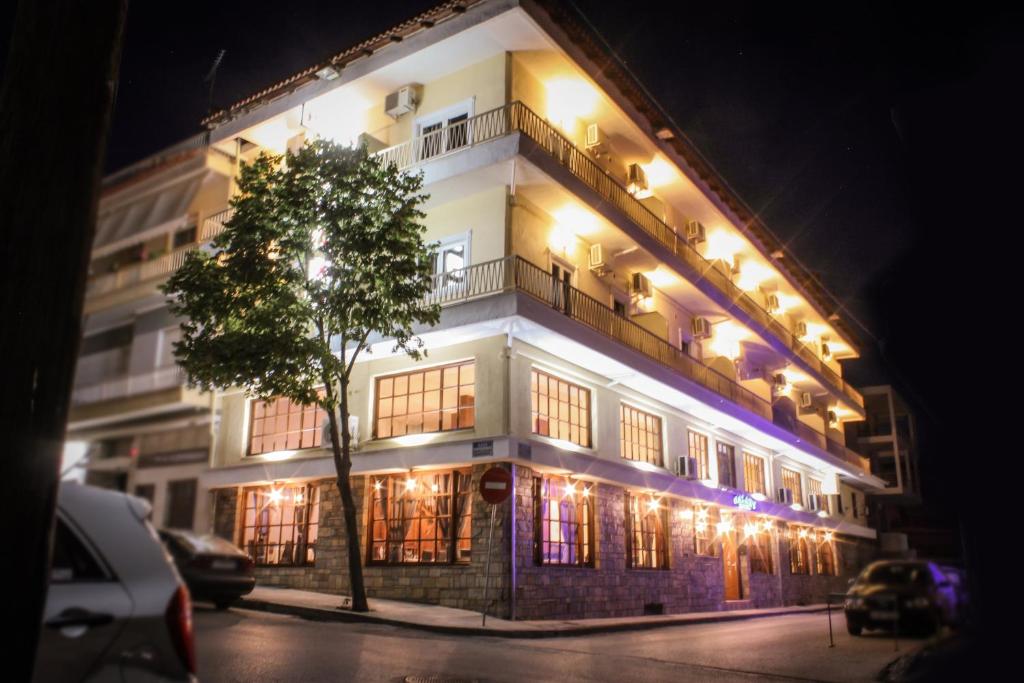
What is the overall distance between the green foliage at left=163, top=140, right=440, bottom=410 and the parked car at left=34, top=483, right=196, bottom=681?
37.9 feet

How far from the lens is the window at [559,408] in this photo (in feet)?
58.3

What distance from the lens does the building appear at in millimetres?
16797

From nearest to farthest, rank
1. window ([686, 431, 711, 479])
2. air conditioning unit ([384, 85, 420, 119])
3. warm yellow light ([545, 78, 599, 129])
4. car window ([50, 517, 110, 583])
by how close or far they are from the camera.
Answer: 1. car window ([50, 517, 110, 583])
2. air conditioning unit ([384, 85, 420, 119])
3. warm yellow light ([545, 78, 599, 129])
4. window ([686, 431, 711, 479])

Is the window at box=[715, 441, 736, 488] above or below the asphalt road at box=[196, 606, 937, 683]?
above

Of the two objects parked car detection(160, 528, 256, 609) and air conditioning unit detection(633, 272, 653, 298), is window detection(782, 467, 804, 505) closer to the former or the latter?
air conditioning unit detection(633, 272, 653, 298)

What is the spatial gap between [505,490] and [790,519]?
21.5 metres

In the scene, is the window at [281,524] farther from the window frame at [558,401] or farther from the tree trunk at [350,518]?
the window frame at [558,401]

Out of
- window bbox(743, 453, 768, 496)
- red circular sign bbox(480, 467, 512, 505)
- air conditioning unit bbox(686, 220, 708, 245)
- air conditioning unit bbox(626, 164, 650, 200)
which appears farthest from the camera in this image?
window bbox(743, 453, 768, 496)

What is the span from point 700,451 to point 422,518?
11298mm

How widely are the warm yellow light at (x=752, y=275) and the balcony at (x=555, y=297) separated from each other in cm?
921

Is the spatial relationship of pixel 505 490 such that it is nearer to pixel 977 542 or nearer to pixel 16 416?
pixel 977 542

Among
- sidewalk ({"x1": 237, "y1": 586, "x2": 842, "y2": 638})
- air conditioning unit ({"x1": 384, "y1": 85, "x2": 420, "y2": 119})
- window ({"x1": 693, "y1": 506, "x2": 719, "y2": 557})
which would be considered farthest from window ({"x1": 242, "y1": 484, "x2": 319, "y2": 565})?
window ({"x1": 693, "y1": 506, "x2": 719, "y2": 557})

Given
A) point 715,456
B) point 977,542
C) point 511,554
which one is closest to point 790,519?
point 715,456

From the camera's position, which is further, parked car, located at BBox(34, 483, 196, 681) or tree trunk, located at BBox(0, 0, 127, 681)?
parked car, located at BBox(34, 483, 196, 681)
